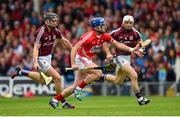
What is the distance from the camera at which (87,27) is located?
34219 millimetres

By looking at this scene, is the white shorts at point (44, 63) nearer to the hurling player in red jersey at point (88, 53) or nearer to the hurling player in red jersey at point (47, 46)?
the hurling player in red jersey at point (47, 46)

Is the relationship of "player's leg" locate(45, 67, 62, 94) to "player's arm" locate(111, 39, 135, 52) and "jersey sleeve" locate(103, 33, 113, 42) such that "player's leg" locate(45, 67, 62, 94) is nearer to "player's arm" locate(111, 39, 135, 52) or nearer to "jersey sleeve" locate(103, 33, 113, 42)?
"jersey sleeve" locate(103, 33, 113, 42)

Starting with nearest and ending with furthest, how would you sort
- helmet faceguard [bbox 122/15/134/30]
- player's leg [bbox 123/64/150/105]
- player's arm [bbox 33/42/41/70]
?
player's arm [bbox 33/42/41/70] → player's leg [bbox 123/64/150/105] → helmet faceguard [bbox 122/15/134/30]

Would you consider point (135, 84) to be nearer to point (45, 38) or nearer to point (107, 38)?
Result: point (107, 38)

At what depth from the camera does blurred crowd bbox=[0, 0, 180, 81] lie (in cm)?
3238

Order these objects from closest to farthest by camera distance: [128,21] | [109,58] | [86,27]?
[109,58] → [128,21] → [86,27]

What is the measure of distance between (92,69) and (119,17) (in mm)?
13463

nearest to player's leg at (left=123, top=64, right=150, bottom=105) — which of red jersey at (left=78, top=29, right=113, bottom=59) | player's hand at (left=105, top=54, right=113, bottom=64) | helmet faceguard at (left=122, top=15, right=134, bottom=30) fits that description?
player's hand at (left=105, top=54, right=113, bottom=64)

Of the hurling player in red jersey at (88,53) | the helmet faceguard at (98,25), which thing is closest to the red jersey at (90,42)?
the hurling player in red jersey at (88,53)

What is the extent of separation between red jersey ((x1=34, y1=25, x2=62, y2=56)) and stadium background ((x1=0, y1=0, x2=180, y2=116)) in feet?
35.9

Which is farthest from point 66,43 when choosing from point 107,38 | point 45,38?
point 107,38

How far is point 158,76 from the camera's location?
106 ft

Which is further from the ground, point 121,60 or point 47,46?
point 47,46

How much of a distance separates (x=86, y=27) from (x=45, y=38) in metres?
13.0
